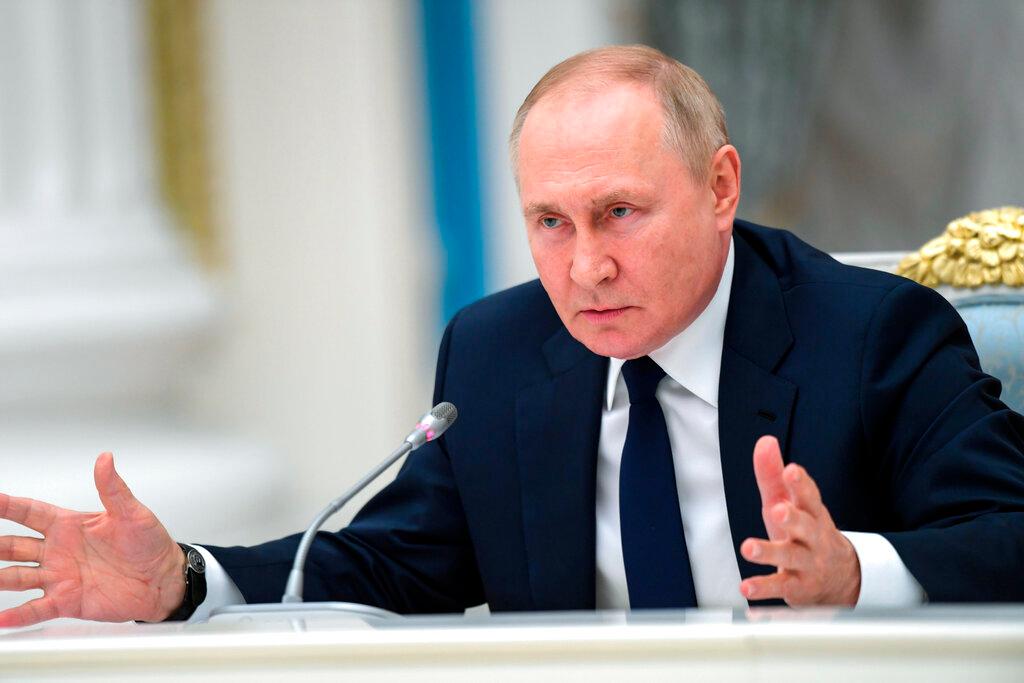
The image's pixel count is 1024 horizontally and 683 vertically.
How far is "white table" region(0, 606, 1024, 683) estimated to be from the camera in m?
1.08

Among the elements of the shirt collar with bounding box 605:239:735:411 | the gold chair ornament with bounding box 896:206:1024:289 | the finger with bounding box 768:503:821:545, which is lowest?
the finger with bounding box 768:503:821:545

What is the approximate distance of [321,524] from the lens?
1638 mm

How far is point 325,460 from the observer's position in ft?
17.6

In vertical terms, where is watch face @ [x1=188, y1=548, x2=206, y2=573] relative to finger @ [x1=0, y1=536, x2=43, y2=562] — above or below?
below

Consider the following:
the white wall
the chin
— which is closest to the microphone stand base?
the chin

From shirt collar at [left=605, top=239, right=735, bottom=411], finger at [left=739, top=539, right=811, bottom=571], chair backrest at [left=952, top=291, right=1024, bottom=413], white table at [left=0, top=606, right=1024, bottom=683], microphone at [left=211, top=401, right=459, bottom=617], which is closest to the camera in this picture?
white table at [left=0, top=606, right=1024, bottom=683]

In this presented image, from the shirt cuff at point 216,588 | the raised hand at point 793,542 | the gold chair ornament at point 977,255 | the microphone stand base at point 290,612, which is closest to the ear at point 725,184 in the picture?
the gold chair ornament at point 977,255

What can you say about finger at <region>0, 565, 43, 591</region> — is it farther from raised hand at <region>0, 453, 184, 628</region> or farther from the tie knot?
the tie knot

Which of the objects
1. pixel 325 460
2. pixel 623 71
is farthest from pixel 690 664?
pixel 325 460

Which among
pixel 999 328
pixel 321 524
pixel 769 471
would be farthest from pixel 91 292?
pixel 769 471

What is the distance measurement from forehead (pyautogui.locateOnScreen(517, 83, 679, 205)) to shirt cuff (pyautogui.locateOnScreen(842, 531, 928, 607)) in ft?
1.77

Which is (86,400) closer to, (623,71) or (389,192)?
(389,192)

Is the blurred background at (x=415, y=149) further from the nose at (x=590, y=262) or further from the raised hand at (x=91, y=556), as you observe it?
the nose at (x=590, y=262)

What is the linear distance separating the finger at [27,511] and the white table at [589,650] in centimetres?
55
